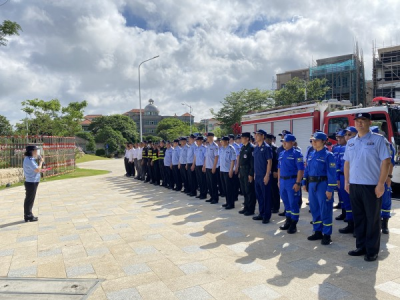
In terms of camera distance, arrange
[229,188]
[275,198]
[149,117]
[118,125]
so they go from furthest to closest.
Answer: [149,117], [118,125], [229,188], [275,198]

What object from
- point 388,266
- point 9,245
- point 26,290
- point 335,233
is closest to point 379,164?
point 388,266

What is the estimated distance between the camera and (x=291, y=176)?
515cm

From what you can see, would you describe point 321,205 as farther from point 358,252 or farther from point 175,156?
point 175,156

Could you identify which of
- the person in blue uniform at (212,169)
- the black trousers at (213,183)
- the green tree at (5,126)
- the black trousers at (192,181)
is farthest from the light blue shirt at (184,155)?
the green tree at (5,126)

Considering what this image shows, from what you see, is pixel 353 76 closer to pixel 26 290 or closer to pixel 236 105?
→ pixel 236 105

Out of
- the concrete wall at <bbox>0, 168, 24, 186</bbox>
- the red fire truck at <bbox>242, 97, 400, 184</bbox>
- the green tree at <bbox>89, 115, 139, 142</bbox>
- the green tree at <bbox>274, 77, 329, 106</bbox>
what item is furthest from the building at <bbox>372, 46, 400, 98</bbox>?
the green tree at <bbox>89, 115, 139, 142</bbox>

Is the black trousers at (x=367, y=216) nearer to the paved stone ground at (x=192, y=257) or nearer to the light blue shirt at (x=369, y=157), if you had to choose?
the light blue shirt at (x=369, y=157)

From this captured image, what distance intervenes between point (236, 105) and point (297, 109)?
69.8 feet

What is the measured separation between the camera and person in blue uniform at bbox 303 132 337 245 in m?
4.49

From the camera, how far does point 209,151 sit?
7.99 m

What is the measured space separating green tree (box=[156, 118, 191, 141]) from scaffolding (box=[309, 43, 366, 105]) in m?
26.7

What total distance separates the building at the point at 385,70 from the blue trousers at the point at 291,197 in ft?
105

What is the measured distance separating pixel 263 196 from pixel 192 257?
7.55 ft

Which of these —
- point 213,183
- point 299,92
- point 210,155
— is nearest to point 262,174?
point 213,183
